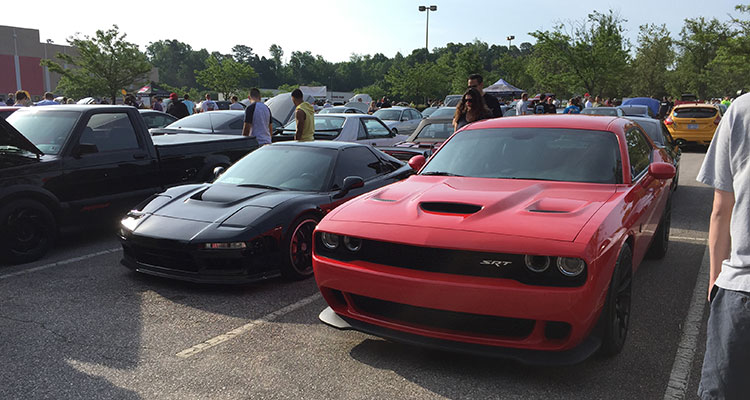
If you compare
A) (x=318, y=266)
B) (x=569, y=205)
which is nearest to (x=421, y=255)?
(x=318, y=266)

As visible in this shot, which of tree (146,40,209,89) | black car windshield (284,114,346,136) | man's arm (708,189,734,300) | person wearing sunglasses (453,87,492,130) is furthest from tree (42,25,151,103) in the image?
tree (146,40,209,89)

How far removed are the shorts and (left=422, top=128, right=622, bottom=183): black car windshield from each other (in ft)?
7.64

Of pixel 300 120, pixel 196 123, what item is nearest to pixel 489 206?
pixel 300 120

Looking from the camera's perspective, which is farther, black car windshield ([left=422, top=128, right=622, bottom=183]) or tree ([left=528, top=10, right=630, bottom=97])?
tree ([left=528, top=10, right=630, bottom=97])

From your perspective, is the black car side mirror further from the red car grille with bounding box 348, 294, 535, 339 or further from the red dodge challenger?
the red car grille with bounding box 348, 294, 535, 339

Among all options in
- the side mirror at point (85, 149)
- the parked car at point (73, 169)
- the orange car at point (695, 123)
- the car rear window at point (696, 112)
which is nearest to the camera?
the parked car at point (73, 169)

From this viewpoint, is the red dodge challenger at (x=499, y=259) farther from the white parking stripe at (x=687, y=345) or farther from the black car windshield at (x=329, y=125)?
the black car windshield at (x=329, y=125)

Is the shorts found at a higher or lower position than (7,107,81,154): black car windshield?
lower

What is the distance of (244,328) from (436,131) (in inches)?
276

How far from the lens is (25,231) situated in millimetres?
6035

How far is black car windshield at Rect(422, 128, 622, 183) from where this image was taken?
4.21 meters

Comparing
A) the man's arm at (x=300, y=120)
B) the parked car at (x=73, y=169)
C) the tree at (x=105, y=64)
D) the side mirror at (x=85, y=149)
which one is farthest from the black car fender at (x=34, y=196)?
the tree at (x=105, y=64)

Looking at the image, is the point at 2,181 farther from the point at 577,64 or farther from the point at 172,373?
the point at 577,64

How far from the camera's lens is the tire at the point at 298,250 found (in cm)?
512
